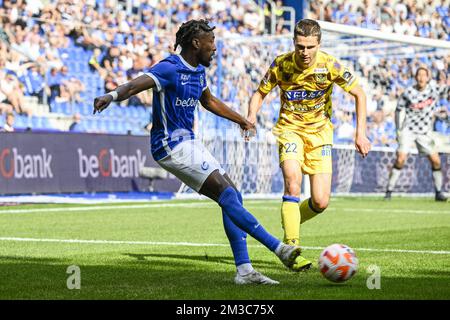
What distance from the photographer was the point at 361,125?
945 centimetres

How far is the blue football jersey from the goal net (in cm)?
1250

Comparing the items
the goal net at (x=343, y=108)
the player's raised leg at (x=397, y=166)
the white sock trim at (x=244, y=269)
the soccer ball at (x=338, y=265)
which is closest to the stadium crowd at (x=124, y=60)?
the goal net at (x=343, y=108)

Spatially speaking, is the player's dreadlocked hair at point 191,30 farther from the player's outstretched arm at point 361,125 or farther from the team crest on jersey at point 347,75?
the team crest on jersey at point 347,75

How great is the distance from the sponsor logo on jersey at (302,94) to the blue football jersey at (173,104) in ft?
6.36

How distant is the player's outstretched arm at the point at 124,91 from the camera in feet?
22.6

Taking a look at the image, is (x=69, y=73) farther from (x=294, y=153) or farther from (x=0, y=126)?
(x=294, y=153)

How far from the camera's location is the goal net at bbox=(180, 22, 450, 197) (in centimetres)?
2217

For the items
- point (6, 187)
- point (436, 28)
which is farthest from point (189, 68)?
point (436, 28)

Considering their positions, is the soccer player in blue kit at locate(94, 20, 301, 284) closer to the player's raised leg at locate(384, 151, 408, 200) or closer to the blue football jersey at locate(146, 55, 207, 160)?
the blue football jersey at locate(146, 55, 207, 160)

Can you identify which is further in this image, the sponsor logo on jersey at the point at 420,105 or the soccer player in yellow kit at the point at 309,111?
the sponsor logo on jersey at the point at 420,105

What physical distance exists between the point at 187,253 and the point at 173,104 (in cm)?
246

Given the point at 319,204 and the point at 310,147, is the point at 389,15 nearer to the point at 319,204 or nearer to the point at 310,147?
the point at 310,147

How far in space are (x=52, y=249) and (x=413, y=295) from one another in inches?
183

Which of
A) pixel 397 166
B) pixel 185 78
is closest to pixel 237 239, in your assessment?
pixel 185 78
